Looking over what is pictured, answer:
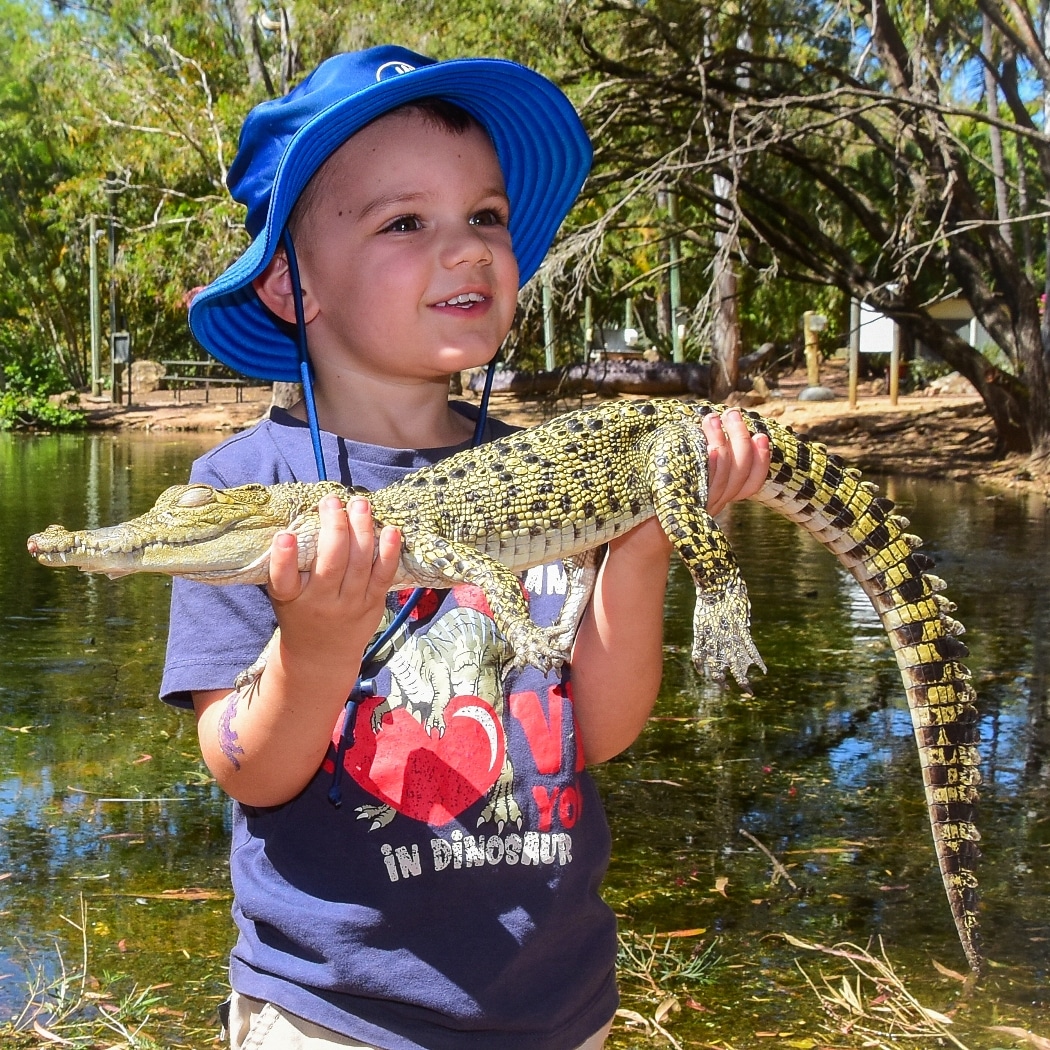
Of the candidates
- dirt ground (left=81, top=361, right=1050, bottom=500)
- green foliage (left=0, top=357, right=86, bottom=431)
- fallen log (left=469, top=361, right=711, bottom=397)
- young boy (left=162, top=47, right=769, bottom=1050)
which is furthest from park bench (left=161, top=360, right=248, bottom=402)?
young boy (left=162, top=47, right=769, bottom=1050)

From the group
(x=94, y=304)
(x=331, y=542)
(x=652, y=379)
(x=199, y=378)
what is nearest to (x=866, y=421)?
(x=652, y=379)

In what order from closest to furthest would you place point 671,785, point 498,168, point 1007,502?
point 498,168 → point 671,785 → point 1007,502

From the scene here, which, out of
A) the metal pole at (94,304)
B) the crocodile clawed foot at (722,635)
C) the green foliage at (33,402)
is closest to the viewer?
the crocodile clawed foot at (722,635)

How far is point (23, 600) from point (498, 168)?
5846 mm

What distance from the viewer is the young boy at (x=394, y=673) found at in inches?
76.4

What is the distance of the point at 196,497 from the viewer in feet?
6.46

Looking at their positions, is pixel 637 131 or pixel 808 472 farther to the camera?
pixel 637 131

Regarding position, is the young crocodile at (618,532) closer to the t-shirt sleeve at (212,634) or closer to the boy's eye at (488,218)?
the t-shirt sleeve at (212,634)

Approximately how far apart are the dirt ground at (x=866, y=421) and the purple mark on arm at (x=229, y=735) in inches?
463

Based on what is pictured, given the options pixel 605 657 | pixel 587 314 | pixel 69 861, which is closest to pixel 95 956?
pixel 69 861

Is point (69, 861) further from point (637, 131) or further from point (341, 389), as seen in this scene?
point (637, 131)

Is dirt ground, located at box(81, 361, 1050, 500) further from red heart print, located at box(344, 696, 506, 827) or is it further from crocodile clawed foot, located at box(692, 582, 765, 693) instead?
red heart print, located at box(344, 696, 506, 827)

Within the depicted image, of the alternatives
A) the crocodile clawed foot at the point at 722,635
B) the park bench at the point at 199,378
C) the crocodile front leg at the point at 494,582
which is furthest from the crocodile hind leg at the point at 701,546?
the park bench at the point at 199,378

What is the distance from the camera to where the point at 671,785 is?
441 centimetres
